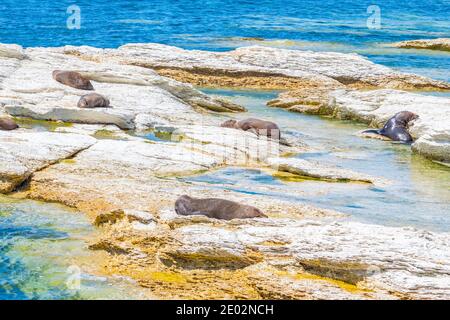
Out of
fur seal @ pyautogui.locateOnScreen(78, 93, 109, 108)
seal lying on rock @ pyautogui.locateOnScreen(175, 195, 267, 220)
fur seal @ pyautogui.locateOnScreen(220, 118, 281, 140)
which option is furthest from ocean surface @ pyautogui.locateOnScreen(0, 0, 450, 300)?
fur seal @ pyautogui.locateOnScreen(78, 93, 109, 108)

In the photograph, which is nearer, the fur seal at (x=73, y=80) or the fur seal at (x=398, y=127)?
the fur seal at (x=398, y=127)

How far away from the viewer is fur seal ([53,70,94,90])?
23.9 meters

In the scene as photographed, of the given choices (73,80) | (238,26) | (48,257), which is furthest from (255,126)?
(238,26)

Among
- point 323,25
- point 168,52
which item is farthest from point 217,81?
point 323,25

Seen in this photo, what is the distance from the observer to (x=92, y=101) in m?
21.4

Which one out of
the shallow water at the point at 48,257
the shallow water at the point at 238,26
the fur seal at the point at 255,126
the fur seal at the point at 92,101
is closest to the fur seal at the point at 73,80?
the fur seal at the point at 92,101

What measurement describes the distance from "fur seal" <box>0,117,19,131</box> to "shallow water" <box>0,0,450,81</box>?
19185 millimetres

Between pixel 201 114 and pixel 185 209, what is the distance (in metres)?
10.8

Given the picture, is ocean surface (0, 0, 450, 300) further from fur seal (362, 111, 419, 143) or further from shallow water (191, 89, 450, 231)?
fur seal (362, 111, 419, 143)

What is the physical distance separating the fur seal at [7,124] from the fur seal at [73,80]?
Answer: 4715 mm

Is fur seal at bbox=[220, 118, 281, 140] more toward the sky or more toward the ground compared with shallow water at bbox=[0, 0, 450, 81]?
more toward the sky

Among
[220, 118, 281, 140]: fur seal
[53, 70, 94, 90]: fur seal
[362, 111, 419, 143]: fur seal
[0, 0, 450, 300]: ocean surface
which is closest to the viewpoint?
[0, 0, 450, 300]: ocean surface

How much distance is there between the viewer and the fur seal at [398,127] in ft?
74.3

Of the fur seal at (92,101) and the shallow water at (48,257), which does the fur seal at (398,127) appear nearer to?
the fur seal at (92,101)
